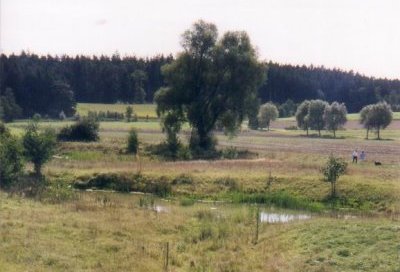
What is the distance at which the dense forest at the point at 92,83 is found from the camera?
13925 centimetres

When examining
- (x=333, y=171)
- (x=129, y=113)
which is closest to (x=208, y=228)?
(x=333, y=171)

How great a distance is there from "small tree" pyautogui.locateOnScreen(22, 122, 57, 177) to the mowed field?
1.82 meters

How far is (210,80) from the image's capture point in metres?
66.4

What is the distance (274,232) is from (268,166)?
21028 millimetres

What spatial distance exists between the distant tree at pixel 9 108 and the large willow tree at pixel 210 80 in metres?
53.0

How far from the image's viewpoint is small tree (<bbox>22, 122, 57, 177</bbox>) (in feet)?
146

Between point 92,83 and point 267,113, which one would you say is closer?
point 267,113

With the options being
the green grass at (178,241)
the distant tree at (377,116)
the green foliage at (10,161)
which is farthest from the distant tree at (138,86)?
the green grass at (178,241)

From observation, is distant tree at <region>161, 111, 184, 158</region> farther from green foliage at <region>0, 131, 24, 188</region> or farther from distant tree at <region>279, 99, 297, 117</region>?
distant tree at <region>279, 99, 297, 117</region>

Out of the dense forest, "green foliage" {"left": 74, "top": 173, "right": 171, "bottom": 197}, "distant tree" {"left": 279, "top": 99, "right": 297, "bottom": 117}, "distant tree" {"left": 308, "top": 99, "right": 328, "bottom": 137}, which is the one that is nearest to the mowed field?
"green foliage" {"left": 74, "top": 173, "right": 171, "bottom": 197}

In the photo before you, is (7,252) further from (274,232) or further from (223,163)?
(223,163)

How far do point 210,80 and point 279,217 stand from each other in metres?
34.4

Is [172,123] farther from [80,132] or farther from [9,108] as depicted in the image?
[9,108]

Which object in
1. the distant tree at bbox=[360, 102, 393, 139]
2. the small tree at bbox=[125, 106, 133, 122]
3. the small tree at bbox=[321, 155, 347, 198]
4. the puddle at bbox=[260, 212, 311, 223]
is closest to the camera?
the puddle at bbox=[260, 212, 311, 223]
